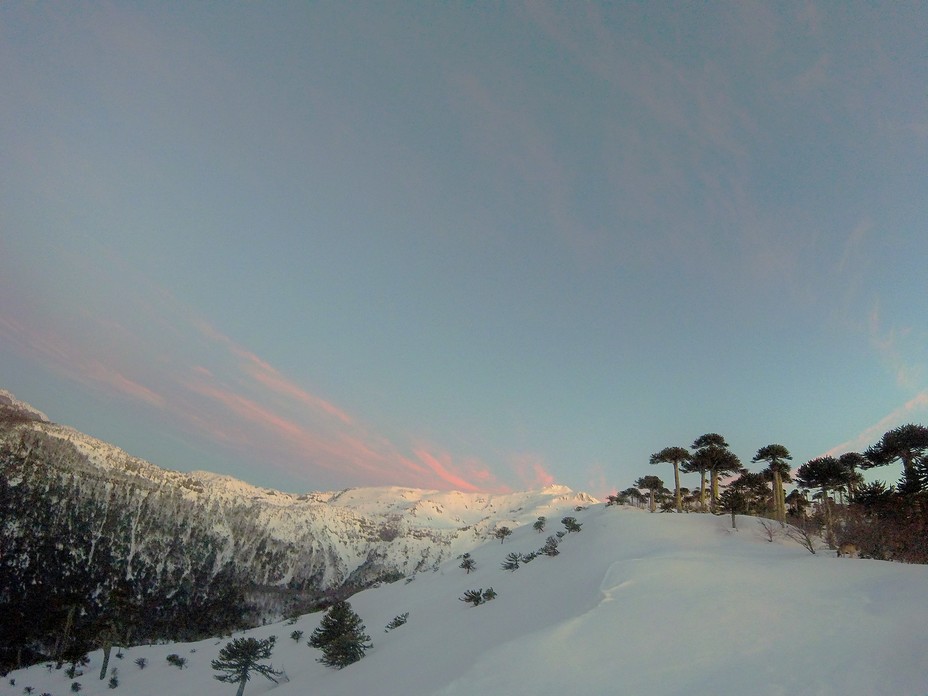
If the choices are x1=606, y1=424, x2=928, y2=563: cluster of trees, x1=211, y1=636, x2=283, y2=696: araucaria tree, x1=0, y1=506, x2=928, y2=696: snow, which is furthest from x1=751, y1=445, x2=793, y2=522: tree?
x1=211, y1=636, x2=283, y2=696: araucaria tree

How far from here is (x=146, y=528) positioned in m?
112

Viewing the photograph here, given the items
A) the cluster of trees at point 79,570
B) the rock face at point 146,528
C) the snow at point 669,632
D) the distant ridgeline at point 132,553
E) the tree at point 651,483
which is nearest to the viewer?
the snow at point 669,632

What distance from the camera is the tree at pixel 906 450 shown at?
27794 mm

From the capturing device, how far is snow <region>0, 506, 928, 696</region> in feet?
28.7

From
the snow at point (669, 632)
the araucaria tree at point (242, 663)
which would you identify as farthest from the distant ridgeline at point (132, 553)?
the snow at point (669, 632)

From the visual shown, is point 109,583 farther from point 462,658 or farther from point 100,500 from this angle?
point 462,658

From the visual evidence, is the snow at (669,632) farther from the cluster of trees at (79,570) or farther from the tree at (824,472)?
the cluster of trees at (79,570)

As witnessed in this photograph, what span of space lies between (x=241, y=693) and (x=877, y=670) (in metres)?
29.5

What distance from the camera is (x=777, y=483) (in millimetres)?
39031

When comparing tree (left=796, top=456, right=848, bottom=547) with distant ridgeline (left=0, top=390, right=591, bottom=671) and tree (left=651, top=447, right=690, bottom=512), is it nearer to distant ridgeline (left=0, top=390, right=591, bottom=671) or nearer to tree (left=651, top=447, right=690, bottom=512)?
tree (left=651, top=447, right=690, bottom=512)

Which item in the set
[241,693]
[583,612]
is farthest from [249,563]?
[583,612]

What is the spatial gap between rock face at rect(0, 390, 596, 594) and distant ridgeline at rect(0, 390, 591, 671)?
0.27m

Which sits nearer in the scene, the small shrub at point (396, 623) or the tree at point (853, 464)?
the small shrub at point (396, 623)

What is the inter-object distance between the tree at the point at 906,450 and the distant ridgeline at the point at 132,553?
171 feet
